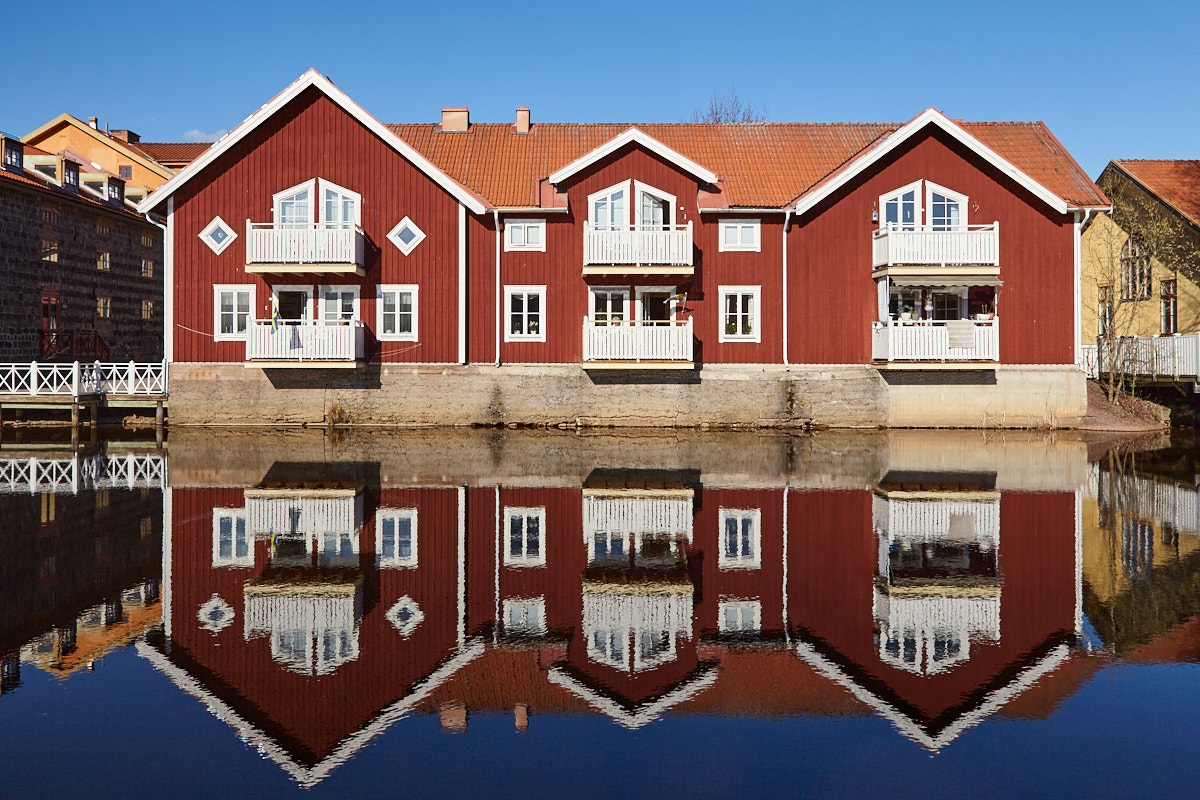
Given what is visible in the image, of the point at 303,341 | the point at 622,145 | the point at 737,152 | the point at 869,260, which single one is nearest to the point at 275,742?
the point at 303,341

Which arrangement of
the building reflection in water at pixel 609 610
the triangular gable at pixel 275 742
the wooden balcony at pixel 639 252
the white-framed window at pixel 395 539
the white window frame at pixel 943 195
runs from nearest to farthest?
the triangular gable at pixel 275 742
the building reflection in water at pixel 609 610
the white-framed window at pixel 395 539
the wooden balcony at pixel 639 252
the white window frame at pixel 943 195

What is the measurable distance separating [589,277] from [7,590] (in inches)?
893

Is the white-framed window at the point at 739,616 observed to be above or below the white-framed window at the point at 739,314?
below

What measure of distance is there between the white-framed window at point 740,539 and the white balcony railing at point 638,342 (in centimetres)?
1501

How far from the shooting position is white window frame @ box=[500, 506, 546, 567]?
1255cm

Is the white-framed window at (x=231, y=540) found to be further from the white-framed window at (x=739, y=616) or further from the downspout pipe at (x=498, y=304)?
the downspout pipe at (x=498, y=304)

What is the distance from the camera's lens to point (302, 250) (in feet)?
101

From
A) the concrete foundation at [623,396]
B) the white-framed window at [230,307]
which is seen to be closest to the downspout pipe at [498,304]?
the concrete foundation at [623,396]

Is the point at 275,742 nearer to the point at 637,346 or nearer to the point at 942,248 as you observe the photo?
the point at 637,346

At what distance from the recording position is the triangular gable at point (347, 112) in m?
31.6

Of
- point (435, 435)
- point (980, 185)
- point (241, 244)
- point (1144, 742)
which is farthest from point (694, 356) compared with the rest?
point (1144, 742)

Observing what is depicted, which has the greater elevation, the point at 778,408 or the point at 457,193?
the point at 457,193

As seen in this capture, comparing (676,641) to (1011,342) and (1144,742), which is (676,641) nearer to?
(1144,742)

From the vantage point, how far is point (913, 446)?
2697 cm
